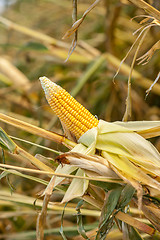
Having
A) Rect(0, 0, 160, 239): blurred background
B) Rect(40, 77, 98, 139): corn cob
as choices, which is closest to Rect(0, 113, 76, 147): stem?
Rect(40, 77, 98, 139): corn cob

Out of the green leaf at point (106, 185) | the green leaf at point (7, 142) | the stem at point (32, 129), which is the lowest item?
the green leaf at point (106, 185)

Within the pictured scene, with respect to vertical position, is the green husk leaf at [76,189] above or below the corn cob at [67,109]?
below

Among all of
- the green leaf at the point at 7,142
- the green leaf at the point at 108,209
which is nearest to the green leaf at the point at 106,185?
the green leaf at the point at 108,209

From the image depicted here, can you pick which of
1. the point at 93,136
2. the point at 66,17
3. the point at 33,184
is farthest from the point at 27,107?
the point at 93,136

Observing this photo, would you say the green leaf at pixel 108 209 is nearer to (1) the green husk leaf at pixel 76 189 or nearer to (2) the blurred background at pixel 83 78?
(1) the green husk leaf at pixel 76 189

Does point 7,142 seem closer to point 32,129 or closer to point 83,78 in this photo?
point 32,129

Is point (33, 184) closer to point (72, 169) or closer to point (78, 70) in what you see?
point (78, 70)

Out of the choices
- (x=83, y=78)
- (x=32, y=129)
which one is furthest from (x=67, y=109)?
(x=83, y=78)

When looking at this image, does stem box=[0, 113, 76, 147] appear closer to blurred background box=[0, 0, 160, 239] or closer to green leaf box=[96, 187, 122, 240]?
green leaf box=[96, 187, 122, 240]
